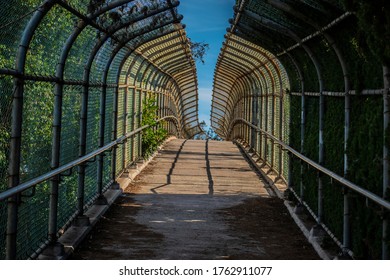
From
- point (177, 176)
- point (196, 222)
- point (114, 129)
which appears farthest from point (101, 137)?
point (177, 176)

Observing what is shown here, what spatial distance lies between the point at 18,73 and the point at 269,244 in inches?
138

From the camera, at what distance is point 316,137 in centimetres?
807

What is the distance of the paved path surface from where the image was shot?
22.8ft

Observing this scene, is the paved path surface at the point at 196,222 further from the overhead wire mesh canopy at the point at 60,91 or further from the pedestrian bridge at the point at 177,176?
the overhead wire mesh canopy at the point at 60,91

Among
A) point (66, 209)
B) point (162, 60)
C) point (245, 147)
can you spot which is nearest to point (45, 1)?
point (66, 209)

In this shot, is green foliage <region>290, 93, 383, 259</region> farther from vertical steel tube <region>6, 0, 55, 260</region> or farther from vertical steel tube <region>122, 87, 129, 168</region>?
vertical steel tube <region>122, 87, 129, 168</region>

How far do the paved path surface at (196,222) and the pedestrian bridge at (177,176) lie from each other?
1.0 inches

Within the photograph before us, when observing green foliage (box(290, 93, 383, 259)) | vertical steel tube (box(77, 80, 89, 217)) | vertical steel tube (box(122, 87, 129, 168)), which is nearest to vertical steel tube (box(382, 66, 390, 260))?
green foliage (box(290, 93, 383, 259))

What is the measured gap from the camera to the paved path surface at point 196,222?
22.8 feet

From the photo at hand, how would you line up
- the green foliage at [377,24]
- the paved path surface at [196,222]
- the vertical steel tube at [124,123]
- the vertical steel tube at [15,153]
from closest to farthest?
the green foliage at [377,24]
the vertical steel tube at [15,153]
the paved path surface at [196,222]
the vertical steel tube at [124,123]

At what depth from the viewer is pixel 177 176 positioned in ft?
43.4

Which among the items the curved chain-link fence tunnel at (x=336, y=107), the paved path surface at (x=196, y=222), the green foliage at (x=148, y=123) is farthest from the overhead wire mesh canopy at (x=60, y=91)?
the green foliage at (x=148, y=123)

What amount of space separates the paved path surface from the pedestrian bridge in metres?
0.03

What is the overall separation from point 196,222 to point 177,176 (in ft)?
15.5
